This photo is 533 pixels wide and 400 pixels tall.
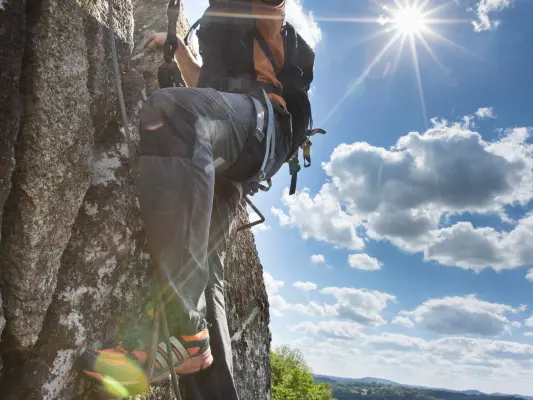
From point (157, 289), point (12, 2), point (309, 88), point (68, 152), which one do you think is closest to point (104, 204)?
point (68, 152)

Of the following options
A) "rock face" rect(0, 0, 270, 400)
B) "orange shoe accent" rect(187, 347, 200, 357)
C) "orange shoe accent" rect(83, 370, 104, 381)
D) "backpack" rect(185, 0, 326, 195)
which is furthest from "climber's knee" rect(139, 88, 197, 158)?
"orange shoe accent" rect(83, 370, 104, 381)

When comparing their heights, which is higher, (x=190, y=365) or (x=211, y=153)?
(x=211, y=153)

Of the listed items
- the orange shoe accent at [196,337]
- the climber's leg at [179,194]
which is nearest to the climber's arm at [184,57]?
the climber's leg at [179,194]

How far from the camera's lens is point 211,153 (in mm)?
2562

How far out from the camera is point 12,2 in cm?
238

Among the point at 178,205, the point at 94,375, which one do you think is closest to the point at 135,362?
the point at 94,375

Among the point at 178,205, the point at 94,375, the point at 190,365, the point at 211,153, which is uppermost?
the point at 211,153

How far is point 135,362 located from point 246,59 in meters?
2.09

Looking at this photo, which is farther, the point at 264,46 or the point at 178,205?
the point at 264,46

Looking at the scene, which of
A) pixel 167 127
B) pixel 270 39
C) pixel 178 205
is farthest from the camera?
pixel 270 39

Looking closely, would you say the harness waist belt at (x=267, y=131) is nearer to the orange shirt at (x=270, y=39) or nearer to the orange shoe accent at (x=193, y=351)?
the orange shirt at (x=270, y=39)

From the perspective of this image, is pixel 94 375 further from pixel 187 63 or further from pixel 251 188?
pixel 187 63

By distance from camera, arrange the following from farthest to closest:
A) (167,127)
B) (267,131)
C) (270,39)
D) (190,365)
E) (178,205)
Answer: (270,39) < (267,131) < (190,365) < (167,127) < (178,205)

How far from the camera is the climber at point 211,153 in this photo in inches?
93.4
